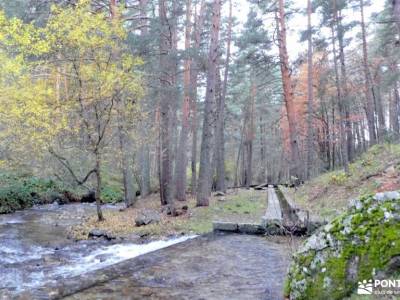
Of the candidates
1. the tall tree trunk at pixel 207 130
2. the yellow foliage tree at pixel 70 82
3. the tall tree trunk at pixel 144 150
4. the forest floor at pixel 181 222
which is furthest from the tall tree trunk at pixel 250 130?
the yellow foliage tree at pixel 70 82

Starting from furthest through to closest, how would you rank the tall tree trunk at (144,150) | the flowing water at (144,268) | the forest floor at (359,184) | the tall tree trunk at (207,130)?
the tall tree trunk at (144,150) → the tall tree trunk at (207,130) → the forest floor at (359,184) → the flowing water at (144,268)

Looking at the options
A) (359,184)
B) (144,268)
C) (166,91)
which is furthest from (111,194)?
(144,268)

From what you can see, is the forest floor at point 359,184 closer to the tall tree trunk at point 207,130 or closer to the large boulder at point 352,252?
the tall tree trunk at point 207,130

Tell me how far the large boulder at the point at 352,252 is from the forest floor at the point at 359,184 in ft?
16.1

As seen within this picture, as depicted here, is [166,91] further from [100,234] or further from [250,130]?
[250,130]

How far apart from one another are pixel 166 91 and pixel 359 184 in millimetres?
6875

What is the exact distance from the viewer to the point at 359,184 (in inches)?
443

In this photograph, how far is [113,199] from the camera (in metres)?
23.5

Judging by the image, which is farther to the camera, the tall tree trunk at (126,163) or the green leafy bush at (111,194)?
the green leafy bush at (111,194)

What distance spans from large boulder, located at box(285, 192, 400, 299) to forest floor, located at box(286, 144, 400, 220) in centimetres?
490

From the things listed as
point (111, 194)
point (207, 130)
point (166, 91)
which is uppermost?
point (166, 91)

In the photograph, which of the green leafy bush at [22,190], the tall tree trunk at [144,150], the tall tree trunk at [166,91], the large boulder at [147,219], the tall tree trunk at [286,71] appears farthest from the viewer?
the green leafy bush at [22,190]

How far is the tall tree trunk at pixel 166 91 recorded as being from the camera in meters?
13.2

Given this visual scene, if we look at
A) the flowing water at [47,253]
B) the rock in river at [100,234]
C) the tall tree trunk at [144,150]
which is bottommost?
the flowing water at [47,253]
